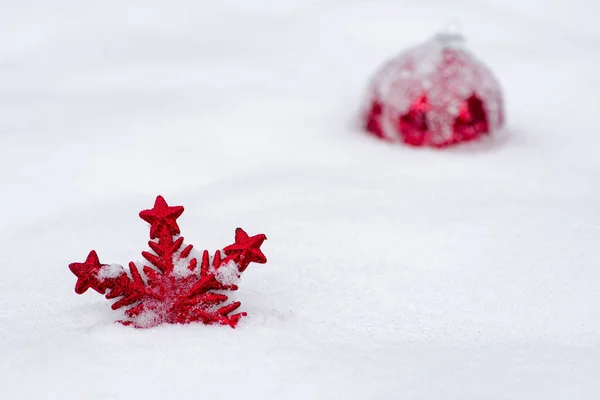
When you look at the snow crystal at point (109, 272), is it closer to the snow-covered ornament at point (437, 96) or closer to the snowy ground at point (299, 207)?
the snowy ground at point (299, 207)

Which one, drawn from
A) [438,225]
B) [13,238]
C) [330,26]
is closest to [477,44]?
[330,26]

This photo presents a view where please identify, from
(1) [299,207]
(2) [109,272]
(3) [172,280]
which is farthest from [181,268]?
(1) [299,207]

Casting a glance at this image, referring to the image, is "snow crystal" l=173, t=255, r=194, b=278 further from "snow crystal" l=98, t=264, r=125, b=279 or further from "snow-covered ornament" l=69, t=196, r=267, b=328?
"snow crystal" l=98, t=264, r=125, b=279

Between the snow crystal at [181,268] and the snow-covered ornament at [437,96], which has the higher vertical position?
the snow-covered ornament at [437,96]

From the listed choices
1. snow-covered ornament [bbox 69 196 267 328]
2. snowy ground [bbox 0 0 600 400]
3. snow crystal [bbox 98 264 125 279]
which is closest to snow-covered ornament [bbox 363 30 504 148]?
snowy ground [bbox 0 0 600 400]

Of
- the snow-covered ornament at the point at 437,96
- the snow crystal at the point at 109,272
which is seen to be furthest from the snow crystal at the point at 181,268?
the snow-covered ornament at the point at 437,96
